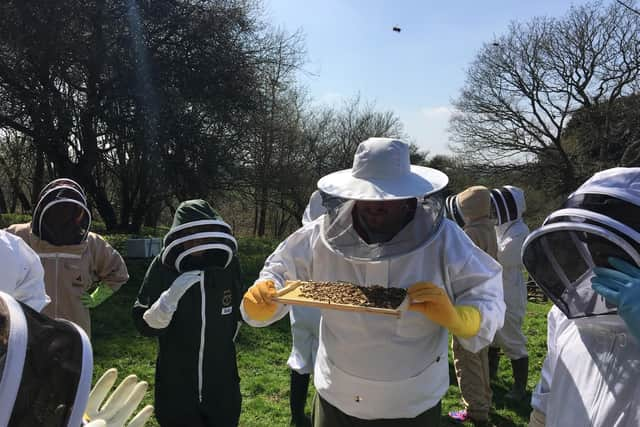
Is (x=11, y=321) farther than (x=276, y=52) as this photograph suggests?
No

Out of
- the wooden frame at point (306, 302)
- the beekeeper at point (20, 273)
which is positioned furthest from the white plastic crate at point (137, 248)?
the wooden frame at point (306, 302)

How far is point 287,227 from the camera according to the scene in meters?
27.1

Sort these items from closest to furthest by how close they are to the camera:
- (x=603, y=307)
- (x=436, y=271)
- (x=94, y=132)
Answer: (x=603, y=307) → (x=436, y=271) → (x=94, y=132)

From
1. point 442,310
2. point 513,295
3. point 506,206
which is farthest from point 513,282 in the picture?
point 442,310

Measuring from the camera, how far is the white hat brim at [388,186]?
199 cm

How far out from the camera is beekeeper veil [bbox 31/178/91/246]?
3.34m

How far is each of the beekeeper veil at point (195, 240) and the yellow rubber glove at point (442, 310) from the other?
1.35 m

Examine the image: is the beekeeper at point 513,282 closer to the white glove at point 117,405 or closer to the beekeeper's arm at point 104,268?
the beekeeper's arm at point 104,268

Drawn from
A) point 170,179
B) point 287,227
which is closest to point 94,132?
point 170,179

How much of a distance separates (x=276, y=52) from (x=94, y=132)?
17.0ft

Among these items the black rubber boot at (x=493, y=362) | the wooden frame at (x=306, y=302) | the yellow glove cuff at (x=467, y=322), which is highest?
the wooden frame at (x=306, y=302)

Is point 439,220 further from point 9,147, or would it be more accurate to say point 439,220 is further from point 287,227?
point 287,227

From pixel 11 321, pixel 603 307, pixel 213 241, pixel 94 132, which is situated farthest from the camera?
pixel 94 132

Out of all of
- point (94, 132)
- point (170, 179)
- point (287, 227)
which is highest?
point (94, 132)
